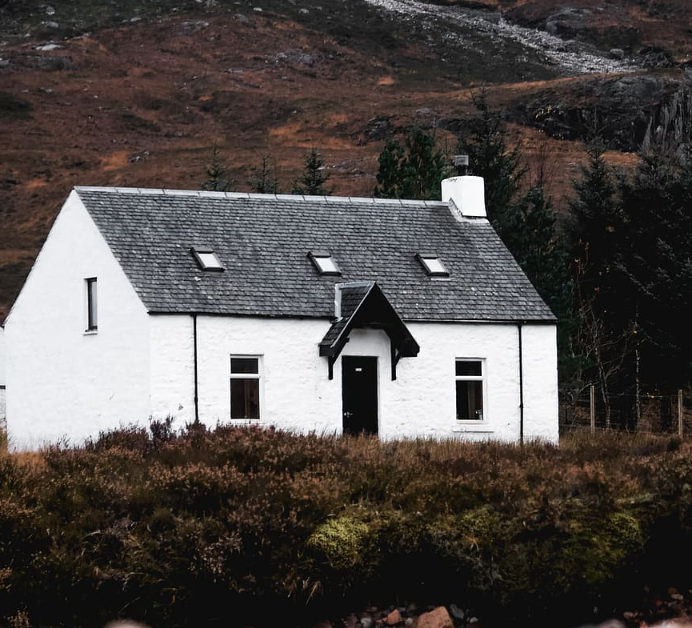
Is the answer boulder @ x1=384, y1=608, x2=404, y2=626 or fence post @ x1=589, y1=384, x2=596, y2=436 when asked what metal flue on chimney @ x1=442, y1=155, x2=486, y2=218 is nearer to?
fence post @ x1=589, y1=384, x2=596, y2=436

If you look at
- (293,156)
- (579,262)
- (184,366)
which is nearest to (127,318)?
(184,366)

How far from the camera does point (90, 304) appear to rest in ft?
98.2

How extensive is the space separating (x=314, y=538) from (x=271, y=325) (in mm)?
10550

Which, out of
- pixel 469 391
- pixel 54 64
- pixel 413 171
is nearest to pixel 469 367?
pixel 469 391

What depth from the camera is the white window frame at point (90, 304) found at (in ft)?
97.1

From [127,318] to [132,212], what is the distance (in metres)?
3.13

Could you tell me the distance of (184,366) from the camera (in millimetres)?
27766

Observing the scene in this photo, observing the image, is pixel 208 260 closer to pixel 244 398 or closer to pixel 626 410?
pixel 244 398

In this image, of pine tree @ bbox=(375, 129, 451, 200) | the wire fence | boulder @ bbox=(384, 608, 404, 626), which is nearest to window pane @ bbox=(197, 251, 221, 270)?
boulder @ bbox=(384, 608, 404, 626)

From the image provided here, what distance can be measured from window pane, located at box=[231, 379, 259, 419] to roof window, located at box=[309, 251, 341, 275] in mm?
3267

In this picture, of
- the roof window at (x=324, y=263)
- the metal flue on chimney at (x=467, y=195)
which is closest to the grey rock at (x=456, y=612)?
the roof window at (x=324, y=263)

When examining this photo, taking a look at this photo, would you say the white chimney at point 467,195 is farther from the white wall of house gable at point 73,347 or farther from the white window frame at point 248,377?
the white wall of house gable at point 73,347

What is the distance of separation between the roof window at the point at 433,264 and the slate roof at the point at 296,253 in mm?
127

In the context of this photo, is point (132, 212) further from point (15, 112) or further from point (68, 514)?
point (15, 112)
